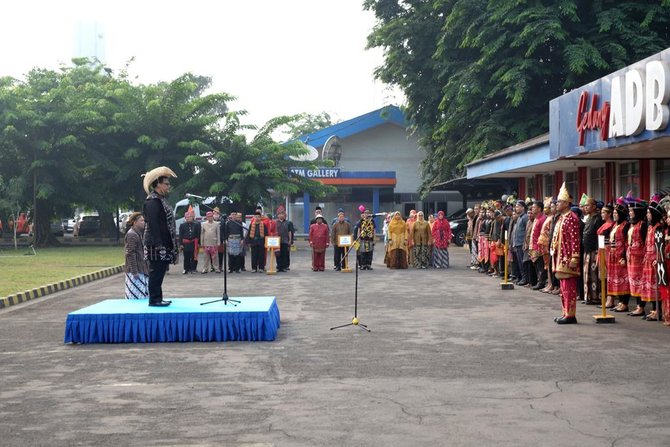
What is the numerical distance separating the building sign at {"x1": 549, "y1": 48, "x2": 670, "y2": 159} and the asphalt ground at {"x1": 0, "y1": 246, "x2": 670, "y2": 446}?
10.9 feet

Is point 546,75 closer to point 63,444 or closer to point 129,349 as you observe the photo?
point 129,349

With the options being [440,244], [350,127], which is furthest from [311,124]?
[440,244]

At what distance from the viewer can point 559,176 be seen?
1069 inches

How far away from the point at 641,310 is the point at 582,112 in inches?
223

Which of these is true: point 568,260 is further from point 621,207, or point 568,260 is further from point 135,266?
point 135,266

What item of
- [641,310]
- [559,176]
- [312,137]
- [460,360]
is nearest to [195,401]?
[460,360]

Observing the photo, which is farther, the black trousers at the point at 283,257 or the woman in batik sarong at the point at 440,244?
the woman in batik sarong at the point at 440,244

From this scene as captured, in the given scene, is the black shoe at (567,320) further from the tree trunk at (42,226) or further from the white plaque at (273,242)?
Result: the tree trunk at (42,226)

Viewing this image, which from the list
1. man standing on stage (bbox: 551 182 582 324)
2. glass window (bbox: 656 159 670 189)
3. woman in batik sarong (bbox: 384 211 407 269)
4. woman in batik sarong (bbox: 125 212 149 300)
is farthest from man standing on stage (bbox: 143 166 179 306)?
woman in batik sarong (bbox: 384 211 407 269)

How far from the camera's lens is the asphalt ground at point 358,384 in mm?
6457

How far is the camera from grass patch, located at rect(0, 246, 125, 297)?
19.2 m

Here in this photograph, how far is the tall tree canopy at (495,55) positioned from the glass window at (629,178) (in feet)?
25.6

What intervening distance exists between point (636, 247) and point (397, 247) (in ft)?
42.5

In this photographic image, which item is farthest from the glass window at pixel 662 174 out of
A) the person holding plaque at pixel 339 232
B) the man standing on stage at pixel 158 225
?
the man standing on stage at pixel 158 225
